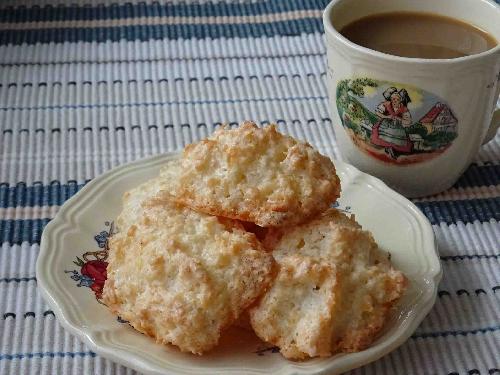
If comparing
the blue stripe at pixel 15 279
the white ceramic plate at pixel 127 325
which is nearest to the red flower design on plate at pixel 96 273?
the white ceramic plate at pixel 127 325

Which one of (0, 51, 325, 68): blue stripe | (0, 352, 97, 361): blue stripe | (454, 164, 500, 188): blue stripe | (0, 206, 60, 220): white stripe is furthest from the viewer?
(0, 51, 325, 68): blue stripe

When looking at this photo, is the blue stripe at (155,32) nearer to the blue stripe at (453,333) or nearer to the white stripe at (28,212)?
the white stripe at (28,212)

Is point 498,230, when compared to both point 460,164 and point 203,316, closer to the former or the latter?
point 460,164

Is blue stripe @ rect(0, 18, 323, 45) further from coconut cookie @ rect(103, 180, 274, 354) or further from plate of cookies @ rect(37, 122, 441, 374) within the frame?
coconut cookie @ rect(103, 180, 274, 354)

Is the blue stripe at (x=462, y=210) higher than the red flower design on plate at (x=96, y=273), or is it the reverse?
the red flower design on plate at (x=96, y=273)

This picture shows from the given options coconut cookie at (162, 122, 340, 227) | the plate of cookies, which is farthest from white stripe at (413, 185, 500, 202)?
coconut cookie at (162, 122, 340, 227)

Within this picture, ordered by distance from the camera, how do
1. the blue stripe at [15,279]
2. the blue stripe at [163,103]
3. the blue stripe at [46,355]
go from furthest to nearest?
1. the blue stripe at [163,103]
2. the blue stripe at [15,279]
3. the blue stripe at [46,355]

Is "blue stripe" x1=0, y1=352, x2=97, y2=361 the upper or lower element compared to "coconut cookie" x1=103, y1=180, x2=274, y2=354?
lower
